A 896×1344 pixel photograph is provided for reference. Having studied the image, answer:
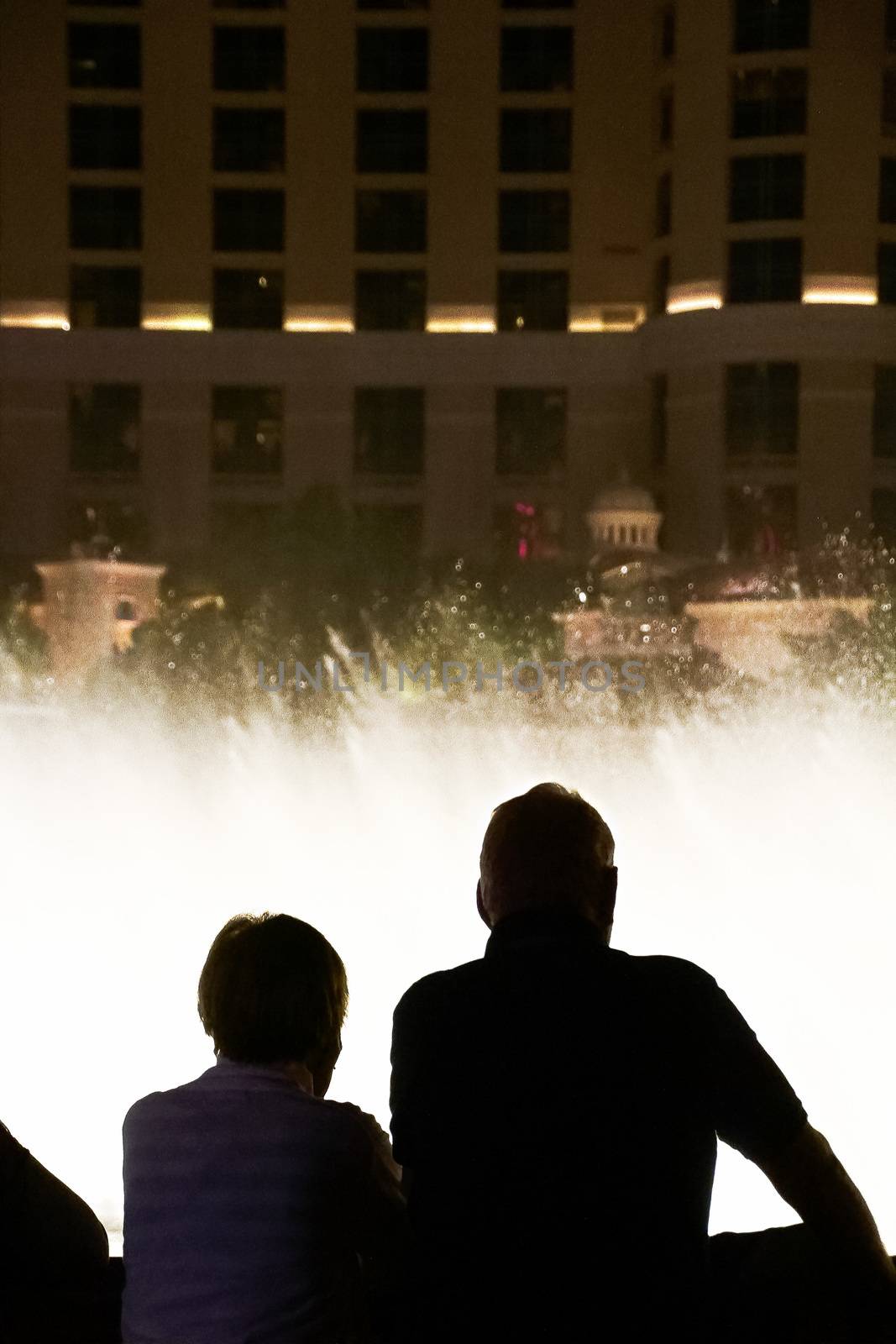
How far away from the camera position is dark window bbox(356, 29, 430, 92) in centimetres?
4669

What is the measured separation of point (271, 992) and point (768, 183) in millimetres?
44545

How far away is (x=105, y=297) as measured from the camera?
47.6 metres

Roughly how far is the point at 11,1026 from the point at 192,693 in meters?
34.5

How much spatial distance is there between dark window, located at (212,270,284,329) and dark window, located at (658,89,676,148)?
1047cm

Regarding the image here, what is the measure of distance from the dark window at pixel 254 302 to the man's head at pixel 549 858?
153ft

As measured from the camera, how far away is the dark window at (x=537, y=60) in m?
46.6

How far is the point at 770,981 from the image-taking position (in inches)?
324

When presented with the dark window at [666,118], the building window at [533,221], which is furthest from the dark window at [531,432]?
the dark window at [666,118]

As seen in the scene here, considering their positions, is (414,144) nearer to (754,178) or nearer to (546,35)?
(546,35)

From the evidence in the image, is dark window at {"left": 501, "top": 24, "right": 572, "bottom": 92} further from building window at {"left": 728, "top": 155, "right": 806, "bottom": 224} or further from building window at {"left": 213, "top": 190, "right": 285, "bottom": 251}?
building window at {"left": 213, "top": 190, "right": 285, "bottom": 251}

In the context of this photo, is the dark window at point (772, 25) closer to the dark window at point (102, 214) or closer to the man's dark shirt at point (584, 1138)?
the dark window at point (102, 214)

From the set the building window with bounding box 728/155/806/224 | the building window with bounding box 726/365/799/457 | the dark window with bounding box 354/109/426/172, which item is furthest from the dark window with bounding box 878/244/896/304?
the dark window with bounding box 354/109/426/172

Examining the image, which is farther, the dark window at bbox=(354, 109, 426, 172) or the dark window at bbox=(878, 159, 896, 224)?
the dark window at bbox=(354, 109, 426, 172)

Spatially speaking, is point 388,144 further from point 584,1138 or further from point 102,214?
point 584,1138
